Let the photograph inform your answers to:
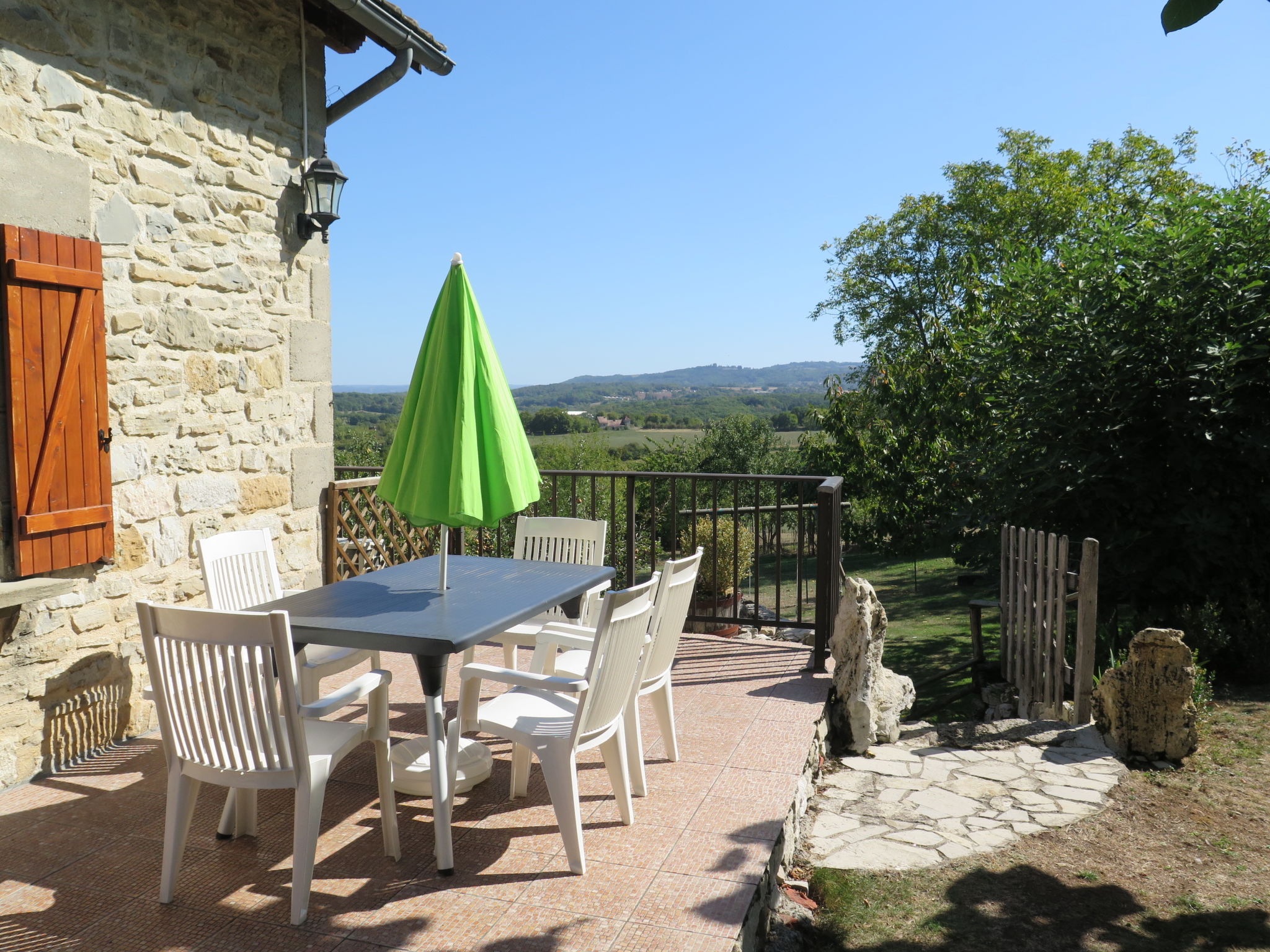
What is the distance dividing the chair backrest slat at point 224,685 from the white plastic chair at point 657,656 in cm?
112

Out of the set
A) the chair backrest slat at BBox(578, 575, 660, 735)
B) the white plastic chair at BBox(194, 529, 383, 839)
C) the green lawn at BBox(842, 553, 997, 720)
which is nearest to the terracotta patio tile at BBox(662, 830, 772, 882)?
the chair backrest slat at BBox(578, 575, 660, 735)

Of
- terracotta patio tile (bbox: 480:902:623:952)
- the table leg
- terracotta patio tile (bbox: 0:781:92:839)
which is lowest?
terracotta patio tile (bbox: 0:781:92:839)

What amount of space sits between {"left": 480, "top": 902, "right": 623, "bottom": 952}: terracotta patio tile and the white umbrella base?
0.75 m

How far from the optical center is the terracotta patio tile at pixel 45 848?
8.41ft

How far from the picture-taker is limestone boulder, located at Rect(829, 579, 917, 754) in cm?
409

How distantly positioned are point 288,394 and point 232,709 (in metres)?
2.86

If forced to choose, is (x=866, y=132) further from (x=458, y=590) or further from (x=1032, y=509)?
(x=458, y=590)

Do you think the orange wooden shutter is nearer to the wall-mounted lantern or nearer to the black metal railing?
the black metal railing

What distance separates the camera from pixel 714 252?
166 ft

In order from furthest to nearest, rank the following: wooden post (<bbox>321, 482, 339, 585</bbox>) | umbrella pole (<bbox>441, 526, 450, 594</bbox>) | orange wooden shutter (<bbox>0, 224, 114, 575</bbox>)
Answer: wooden post (<bbox>321, 482, 339, 585</bbox>) < umbrella pole (<bbox>441, 526, 450, 594</bbox>) < orange wooden shutter (<bbox>0, 224, 114, 575</bbox>)

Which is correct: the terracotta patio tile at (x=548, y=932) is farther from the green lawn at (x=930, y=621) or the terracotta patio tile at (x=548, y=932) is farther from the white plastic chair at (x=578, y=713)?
the green lawn at (x=930, y=621)

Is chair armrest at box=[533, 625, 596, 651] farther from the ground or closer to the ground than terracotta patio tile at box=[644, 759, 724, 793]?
farther from the ground

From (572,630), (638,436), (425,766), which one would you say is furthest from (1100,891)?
(638,436)

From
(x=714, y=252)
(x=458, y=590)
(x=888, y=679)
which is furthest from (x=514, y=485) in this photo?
(x=714, y=252)
